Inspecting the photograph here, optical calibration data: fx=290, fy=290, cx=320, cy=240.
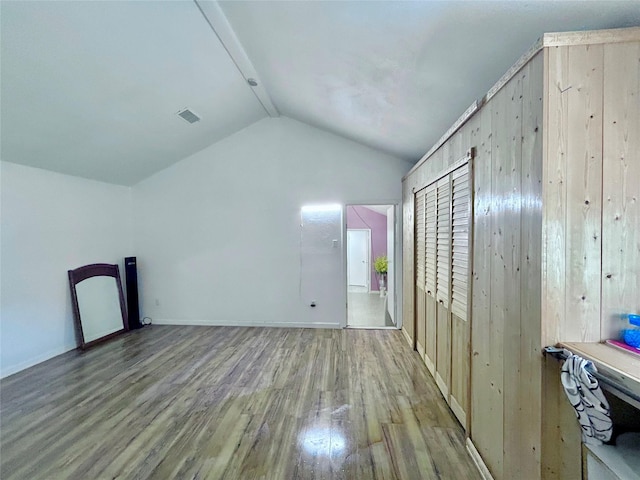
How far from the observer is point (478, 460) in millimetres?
1840

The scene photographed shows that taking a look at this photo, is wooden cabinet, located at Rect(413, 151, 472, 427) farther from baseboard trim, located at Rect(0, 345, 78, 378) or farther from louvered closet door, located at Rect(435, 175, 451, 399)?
baseboard trim, located at Rect(0, 345, 78, 378)

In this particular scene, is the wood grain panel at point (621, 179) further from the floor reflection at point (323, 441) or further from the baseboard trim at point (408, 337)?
the baseboard trim at point (408, 337)

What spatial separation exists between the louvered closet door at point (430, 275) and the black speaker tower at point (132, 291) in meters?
4.64

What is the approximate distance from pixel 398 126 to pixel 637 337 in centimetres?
276

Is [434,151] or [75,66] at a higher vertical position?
[75,66]

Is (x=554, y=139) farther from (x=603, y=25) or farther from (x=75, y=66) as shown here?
(x=75, y=66)

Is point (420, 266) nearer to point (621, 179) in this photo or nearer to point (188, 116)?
point (621, 179)

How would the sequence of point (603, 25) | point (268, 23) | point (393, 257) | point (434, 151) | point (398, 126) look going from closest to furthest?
point (603, 25) → point (268, 23) → point (434, 151) → point (398, 126) → point (393, 257)

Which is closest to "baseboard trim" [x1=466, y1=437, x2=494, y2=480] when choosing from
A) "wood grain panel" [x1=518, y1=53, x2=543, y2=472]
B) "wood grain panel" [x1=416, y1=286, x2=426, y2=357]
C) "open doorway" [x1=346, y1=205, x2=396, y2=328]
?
"wood grain panel" [x1=518, y1=53, x2=543, y2=472]

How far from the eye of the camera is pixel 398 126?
3.31 meters

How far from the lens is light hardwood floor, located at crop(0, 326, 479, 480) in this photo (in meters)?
1.89

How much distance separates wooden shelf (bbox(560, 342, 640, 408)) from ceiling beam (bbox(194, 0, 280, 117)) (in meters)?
3.11

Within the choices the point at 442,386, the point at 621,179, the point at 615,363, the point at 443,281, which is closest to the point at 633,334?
the point at 615,363

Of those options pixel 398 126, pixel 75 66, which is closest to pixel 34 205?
pixel 75 66
